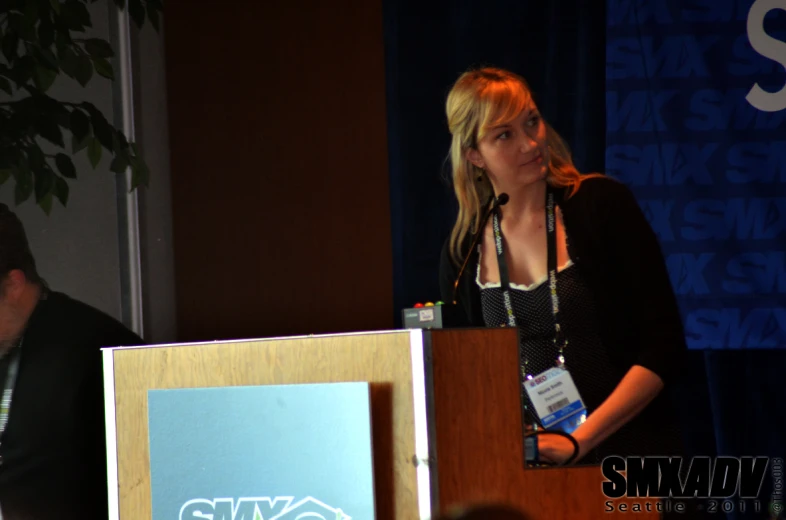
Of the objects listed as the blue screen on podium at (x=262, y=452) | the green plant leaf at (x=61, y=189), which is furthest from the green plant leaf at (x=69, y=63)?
the blue screen on podium at (x=262, y=452)

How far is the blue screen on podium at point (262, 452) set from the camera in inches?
54.8

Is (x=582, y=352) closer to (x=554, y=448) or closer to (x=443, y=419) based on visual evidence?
(x=554, y=448)

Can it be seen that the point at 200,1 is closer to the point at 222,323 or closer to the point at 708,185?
the point at 222,323

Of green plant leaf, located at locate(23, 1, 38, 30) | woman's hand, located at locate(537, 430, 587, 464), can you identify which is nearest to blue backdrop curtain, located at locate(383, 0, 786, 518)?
green plant leaf, located at locate(23, 1, 38, 30)

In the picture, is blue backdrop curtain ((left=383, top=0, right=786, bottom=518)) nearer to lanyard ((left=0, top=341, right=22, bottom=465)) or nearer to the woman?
the woman

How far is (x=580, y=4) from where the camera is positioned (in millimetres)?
3256

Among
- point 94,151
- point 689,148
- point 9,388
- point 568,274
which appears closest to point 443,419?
point 568,274

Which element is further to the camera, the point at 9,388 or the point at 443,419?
the point at 9,388

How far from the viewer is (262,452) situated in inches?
57.4

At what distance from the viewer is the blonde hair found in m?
2.21

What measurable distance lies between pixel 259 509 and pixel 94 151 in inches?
62.7

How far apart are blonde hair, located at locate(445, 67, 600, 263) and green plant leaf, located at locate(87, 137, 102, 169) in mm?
1016

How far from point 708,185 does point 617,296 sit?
1278 millimetres

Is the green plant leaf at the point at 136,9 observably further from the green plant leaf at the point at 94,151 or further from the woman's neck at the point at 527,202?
the woman's neck at the point at 527,202
